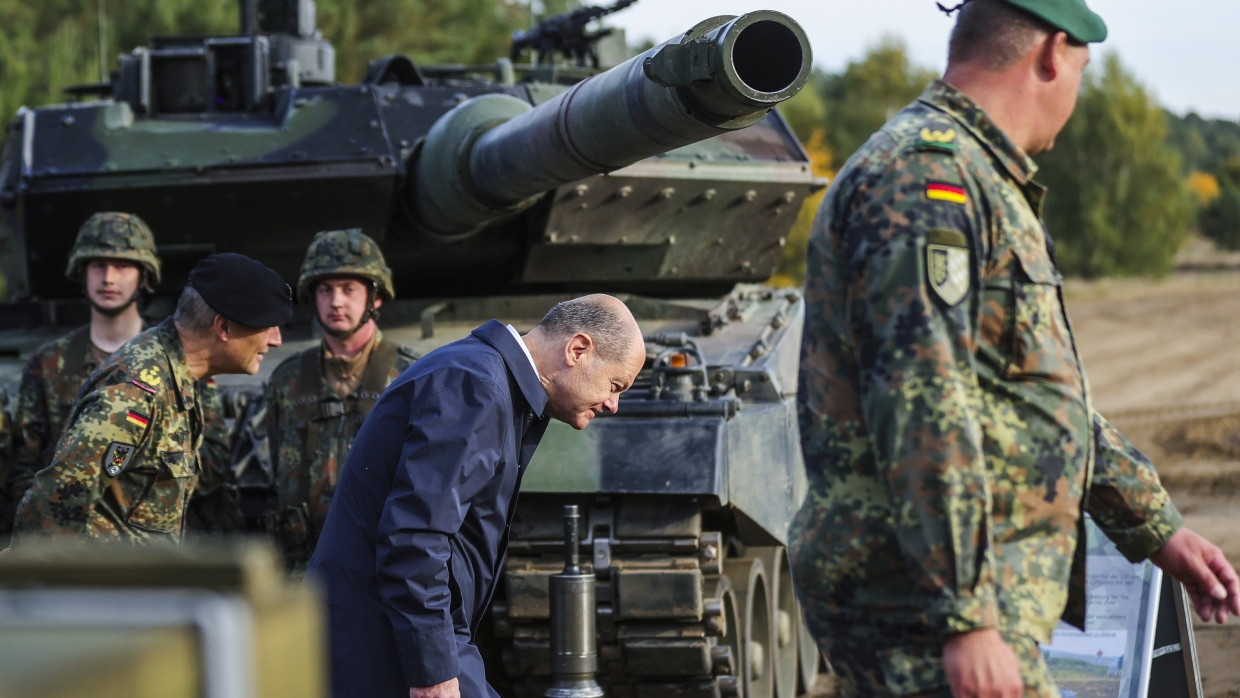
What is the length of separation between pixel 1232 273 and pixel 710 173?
41023 millimetres

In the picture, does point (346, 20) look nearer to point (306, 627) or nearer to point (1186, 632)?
point (1186, 632)

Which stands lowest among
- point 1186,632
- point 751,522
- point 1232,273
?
point 1186,632

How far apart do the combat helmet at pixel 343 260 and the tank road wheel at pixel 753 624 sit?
181 centimetres

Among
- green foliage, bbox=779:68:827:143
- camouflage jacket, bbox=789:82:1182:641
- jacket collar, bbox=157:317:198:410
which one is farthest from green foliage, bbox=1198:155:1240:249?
camouflage jacket, bbox=789:82:1182:641

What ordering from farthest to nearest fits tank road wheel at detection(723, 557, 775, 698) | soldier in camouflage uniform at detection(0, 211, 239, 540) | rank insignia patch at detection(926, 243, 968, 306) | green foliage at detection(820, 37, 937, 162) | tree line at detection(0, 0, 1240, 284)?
1. green foliage at detection(820, 37, 937, 162)
2. tree line at detection(0, 0, 1240, 284)
3. tank road wheel at detection(723, 557, 775, 698)
4. soldier in camouflage uniform at detection(0, 211, 239, 540)
5. rank insignia patch at detection(926, 243, 968, 306)

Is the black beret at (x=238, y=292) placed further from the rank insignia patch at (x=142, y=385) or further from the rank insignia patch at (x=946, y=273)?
the rank insignia patch at (x=946, y=273)

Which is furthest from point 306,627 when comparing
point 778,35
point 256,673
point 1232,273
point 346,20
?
point 1232,273

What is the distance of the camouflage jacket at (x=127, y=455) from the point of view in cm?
431

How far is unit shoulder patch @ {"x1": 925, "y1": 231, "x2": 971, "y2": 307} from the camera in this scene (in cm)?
281

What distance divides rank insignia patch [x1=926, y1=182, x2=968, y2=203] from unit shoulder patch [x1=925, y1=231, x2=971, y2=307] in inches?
2.7

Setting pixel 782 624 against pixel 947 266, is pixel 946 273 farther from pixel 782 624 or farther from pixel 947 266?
pixel 782 624

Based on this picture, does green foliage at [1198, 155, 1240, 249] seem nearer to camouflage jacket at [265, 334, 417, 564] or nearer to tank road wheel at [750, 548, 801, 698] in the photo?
tank road wheel at [750, 548, 801, 698]

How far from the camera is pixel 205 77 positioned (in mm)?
8227

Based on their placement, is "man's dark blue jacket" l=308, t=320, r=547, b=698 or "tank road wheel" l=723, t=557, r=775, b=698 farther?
"tank road wheel" l=723, t=557, r=775, b=698
